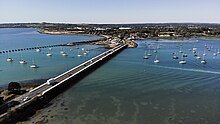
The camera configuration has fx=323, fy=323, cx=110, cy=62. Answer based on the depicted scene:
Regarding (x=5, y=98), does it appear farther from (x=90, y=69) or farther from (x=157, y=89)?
(x=90, y=69)

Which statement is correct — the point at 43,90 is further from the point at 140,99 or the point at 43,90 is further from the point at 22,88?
the point at 140,99

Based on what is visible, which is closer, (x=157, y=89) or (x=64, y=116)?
(x=64, y=116)

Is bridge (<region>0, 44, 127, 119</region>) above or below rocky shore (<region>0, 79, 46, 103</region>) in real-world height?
above

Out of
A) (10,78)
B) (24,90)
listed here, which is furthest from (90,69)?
(24,90)

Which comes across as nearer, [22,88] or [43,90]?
[43,90]

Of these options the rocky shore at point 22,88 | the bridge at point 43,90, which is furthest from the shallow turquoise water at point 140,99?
the rocky shore at point 22,88

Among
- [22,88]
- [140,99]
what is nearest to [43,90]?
[22,88]

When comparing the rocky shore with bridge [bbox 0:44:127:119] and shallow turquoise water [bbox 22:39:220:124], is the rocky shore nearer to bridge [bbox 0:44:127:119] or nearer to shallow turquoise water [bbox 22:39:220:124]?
bridge [bbox 0:44:127:119]

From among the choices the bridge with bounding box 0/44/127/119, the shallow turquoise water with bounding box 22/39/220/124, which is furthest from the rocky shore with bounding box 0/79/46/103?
the shallow turquoise water with bounding box 22/39/220/124
